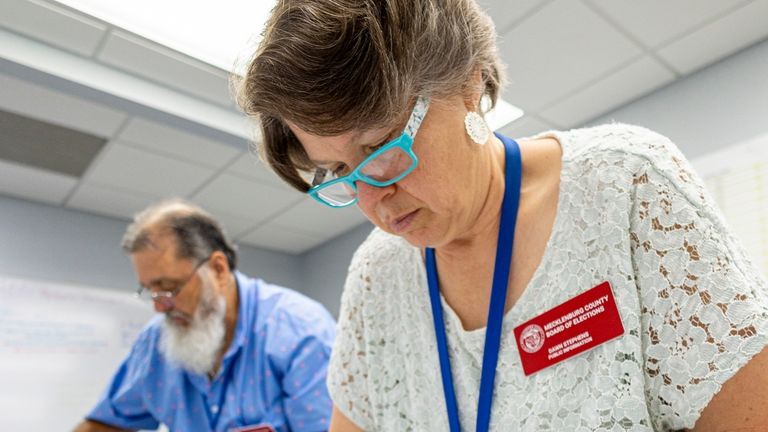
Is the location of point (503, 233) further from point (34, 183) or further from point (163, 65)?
point (34, 183)

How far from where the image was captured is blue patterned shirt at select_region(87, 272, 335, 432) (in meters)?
1.75

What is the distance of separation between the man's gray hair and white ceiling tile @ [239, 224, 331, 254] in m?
2.57

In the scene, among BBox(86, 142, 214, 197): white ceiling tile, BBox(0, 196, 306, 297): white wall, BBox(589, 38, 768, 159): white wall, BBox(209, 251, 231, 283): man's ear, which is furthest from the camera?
BBox(0, 196, 306, 297): white wall

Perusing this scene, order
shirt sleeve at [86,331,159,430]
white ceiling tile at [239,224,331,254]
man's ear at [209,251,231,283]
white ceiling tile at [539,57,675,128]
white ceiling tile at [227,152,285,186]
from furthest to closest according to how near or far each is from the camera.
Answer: white ceiling tile at [239,224,331,254]
white ceiling tile at [227,152,285,186]
white ceiling tile at [539,57,675,128]
man's ear at [209,251,231,283]
shirt sleeve at [86,331,159,430]

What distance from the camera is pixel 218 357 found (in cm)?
202

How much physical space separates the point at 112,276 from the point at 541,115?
3.08m

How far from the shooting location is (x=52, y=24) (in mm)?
2629

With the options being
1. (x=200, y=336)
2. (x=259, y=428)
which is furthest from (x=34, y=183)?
(x=259, y=428)

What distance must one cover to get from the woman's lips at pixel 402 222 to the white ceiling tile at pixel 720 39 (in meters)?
2.53

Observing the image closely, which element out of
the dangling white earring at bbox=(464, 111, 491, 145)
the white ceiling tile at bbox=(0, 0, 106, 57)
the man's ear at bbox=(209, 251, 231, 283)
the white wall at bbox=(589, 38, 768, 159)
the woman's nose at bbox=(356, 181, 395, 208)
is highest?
the white ceiling tile at bbox=(0, 0, 106, 57)

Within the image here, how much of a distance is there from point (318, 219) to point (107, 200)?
148 cm

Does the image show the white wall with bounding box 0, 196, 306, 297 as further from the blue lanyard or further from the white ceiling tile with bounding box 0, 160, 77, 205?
the blue lanyard

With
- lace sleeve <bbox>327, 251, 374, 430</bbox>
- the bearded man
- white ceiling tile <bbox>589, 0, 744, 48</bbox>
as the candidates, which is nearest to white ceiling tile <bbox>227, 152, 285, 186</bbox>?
the bearded man

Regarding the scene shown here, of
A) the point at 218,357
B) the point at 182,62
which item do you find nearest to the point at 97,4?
the point at 182,62
